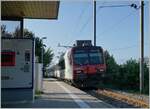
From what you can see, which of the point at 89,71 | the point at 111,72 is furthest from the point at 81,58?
the point at 111,72

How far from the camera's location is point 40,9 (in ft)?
Result: 65.7

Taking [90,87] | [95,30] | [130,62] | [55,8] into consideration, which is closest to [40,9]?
[55,8]

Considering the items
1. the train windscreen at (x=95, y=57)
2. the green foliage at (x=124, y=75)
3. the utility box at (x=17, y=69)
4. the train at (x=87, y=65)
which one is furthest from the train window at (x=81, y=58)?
the utility box at (x=17, y=69)

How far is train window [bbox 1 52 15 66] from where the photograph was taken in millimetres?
15555

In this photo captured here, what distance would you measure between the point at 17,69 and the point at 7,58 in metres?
0.47

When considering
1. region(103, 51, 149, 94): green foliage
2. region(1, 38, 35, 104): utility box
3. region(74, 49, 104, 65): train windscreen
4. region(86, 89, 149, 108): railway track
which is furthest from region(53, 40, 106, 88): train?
region(1, 38, 35, 104): utility box

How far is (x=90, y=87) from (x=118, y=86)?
5.48m

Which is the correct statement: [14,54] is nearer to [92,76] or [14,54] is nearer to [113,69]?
[92,76]

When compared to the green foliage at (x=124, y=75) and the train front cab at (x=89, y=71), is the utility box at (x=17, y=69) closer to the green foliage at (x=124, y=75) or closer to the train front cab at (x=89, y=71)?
the train front cab at (x=89, y=71)

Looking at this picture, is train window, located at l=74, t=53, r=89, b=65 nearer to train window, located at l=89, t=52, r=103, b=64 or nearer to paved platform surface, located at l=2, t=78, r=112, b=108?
train window, located at l=89, t=52, r=103, b=64

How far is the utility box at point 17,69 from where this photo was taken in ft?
51.1

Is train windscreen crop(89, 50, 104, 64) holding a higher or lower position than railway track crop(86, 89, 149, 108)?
higher

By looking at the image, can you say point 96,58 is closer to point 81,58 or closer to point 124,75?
point 81,58

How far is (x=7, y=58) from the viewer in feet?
51.3
